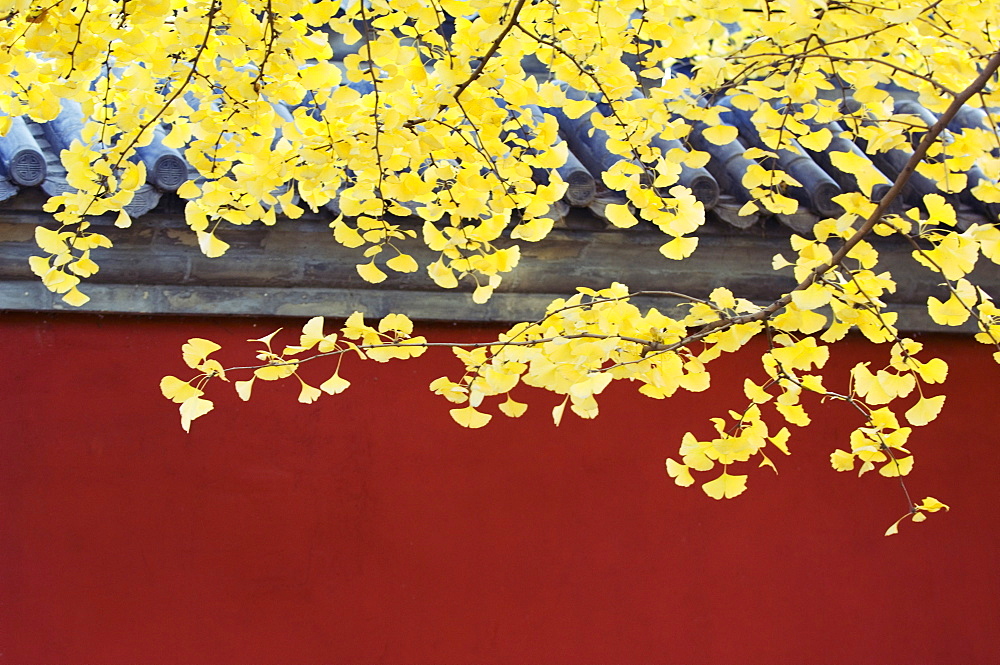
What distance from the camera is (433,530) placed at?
2.64m

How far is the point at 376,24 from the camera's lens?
1594mm

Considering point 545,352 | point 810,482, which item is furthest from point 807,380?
point 810,482

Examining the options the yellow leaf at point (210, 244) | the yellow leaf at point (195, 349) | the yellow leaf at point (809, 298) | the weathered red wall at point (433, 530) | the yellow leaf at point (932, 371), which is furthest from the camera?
the weathered red wall at point (433, 530)

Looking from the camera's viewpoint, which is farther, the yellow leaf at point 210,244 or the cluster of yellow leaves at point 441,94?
the yellow leaf at point 210,244

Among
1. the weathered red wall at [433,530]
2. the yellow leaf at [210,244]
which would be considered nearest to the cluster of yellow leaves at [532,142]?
the yellow leaf at [210,244]

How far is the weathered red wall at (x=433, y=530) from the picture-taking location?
2525mm

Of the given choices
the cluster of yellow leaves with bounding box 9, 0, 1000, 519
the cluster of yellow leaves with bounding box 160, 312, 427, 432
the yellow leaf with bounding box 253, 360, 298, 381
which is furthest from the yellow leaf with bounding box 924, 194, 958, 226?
the yellow leaf with bounding box 253, 360, 298, 381

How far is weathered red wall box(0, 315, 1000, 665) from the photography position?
99.4 inches

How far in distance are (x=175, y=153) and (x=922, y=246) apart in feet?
6.56

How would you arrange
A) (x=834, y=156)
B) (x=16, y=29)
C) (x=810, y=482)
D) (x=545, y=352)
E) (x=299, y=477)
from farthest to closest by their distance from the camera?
1. (x=810, y=482)
2. (x=299, y=477)
3. (x=16, y=29)
4. (x=834, y=156)
5. (x=545, y=352)

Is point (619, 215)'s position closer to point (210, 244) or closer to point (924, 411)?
point (924, 411)

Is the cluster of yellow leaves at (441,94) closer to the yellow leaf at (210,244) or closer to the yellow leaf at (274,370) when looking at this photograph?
the yellow leaf at (210,244)

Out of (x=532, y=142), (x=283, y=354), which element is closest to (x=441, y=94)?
(x=532, y=142)

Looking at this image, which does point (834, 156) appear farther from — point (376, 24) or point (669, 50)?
point (376, 24)
